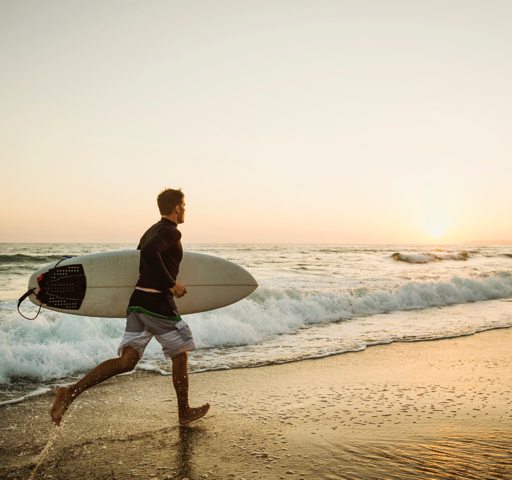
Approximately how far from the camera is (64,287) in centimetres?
398

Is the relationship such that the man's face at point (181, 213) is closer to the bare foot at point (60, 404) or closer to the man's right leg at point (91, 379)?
the man's right leg at point (91, 379)

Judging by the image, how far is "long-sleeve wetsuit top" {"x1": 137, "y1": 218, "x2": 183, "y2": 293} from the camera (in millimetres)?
2783

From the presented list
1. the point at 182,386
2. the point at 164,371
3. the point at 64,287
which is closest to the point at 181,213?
the point at 182,386

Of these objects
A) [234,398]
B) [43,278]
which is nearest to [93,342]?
[43,278]

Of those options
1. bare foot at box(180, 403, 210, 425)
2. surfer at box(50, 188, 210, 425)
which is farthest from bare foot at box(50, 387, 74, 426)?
bare foot at box(180, 403, 210, 425)

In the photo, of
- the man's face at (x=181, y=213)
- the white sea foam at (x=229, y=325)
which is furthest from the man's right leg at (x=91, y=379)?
the white sea foam at (x=229, y=325)

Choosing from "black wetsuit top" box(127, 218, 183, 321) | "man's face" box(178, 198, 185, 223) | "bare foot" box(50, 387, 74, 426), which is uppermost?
"man's face" box(178, 198, 185, 223)

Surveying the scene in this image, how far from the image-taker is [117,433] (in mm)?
2934

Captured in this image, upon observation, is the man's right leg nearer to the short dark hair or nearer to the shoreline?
the short dark hair

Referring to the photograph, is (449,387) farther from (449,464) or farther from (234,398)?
(234,398)

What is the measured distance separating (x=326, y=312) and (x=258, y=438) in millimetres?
6334

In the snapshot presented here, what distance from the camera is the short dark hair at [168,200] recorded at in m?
3.01

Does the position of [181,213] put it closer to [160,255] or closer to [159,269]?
[160,255]

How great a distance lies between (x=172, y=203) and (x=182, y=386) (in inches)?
51.3
